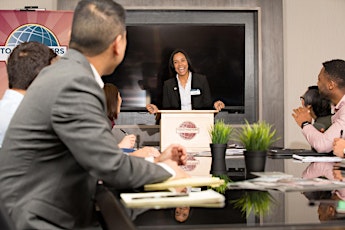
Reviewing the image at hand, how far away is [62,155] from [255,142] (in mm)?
829

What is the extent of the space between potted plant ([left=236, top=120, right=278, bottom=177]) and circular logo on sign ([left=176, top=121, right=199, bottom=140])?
1451mm

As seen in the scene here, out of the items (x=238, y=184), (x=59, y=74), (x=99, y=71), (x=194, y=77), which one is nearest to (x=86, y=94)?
(x=59, y=74)

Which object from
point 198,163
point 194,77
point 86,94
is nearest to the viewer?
point 86,94

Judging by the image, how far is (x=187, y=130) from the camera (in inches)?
138

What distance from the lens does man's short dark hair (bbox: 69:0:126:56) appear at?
1.52m

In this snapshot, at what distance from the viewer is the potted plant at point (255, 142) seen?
193 cm

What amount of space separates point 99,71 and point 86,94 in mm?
257

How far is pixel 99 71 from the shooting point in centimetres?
158

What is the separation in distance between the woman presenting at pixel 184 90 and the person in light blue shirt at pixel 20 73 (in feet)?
8.30

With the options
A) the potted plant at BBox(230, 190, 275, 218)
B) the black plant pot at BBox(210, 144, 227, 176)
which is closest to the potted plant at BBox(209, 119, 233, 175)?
the black plant pot at BBox(210, 144, 227, 176)

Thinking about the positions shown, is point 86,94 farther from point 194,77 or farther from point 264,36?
point 264,36

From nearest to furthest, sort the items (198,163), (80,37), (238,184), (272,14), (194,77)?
(80,37) → (238,184) → (198,163) → (194,77) → (272,14)

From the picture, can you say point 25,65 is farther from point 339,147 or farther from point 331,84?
point 331,84

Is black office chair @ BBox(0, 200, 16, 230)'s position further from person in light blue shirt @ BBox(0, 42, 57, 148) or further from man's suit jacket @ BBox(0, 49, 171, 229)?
person in light blue shirt @ BBox(0, 42, 57, 148)
